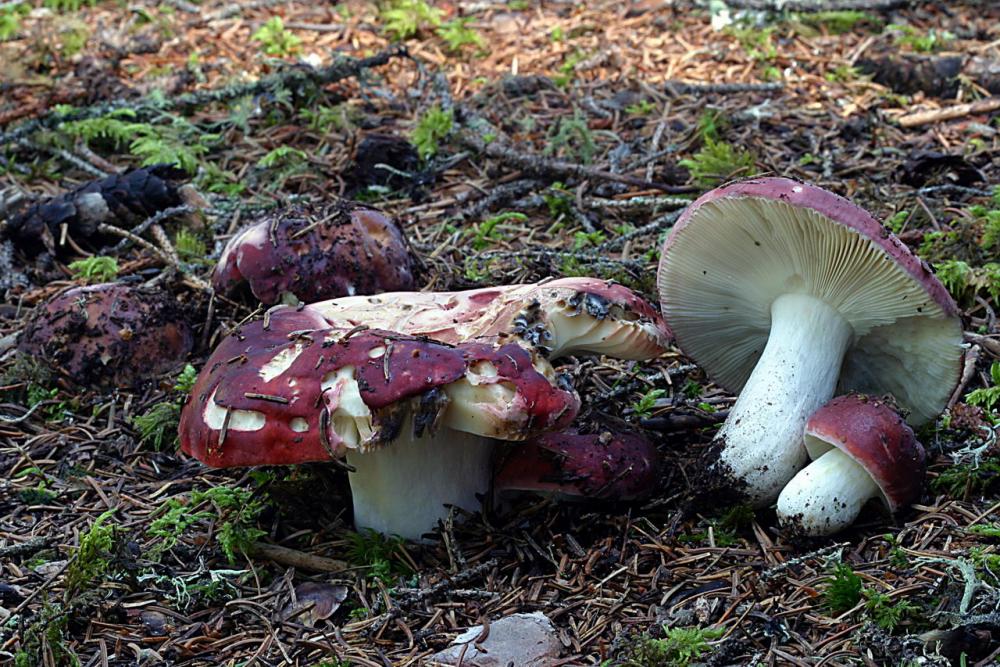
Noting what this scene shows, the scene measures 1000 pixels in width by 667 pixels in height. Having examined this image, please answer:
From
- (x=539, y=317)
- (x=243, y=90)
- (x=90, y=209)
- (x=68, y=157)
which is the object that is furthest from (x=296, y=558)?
(x=243, y=90)

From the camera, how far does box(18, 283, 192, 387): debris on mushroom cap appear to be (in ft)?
12.9

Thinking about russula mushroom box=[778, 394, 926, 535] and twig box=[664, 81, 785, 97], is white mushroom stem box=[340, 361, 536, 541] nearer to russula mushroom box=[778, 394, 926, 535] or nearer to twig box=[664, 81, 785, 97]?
russula mushroom box=[778, 394, 926, 535]

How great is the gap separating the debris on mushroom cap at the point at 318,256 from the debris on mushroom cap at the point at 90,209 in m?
1.11

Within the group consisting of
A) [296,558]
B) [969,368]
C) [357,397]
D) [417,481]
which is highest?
[357,397]

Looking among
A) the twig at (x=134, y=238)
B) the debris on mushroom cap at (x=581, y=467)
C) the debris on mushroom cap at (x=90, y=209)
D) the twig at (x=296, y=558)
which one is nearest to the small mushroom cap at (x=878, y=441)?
the debris on mushroom cap at (x=581, y=467)

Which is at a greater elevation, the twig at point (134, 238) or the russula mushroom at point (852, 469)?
the russula mushroom at point (852, 469)

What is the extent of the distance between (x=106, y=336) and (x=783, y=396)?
103 inches

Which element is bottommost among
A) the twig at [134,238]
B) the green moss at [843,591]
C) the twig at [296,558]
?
the twig at [296,558]

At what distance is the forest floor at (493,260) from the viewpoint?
2.62m

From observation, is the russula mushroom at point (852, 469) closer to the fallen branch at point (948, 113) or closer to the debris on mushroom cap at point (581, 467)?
the debris on mushroom cap at point (581, 467)

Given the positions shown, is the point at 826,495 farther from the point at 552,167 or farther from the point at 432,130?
the point at 432,130

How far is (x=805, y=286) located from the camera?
3.01m

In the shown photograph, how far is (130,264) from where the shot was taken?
470 centimetres

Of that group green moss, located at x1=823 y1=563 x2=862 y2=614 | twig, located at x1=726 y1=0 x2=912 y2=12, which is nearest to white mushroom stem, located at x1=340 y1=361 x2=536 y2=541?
green moss, located at x1=823 y1=563 x2=862 y2=614
